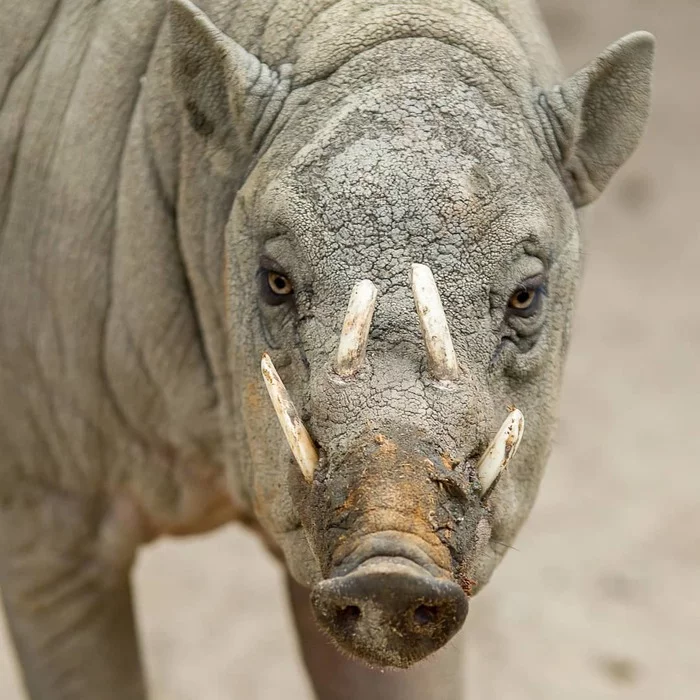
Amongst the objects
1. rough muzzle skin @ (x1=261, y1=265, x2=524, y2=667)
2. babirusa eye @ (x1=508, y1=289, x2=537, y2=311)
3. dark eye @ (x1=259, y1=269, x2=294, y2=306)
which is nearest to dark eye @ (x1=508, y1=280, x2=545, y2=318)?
babirusa eye @ (x1=508, y1=289, x2=537, y2=311)

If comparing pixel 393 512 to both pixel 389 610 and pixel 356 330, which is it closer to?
pixel 389 610

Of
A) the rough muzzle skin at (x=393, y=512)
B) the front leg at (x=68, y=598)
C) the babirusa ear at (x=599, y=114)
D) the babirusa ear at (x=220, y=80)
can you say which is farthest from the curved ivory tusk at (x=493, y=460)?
the front leg at (x=68, y=598)

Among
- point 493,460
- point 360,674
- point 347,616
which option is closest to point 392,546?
point 347,616

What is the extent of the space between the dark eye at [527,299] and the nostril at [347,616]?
1.98ft

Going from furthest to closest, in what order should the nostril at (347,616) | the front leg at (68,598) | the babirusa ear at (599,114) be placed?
the front leg at (68,598) < the babirusa ear at (599,114) < the nostril at (347,616)

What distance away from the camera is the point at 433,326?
86.7 inches

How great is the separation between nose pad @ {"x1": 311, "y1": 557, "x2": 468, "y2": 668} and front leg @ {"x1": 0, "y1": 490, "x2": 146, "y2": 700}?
46.5 inches

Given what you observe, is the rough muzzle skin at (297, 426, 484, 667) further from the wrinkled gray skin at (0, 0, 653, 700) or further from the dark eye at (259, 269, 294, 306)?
the dark eye at (259, 269, 294, 306)

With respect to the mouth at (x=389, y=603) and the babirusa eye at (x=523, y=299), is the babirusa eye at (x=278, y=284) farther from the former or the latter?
the mouth at (x=389, y=603)

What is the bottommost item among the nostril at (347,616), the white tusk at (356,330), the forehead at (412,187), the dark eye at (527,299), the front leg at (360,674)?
the front leg at (360,674)

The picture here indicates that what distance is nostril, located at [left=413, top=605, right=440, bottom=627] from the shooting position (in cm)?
209

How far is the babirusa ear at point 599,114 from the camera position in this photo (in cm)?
258

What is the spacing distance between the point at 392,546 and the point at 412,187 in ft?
1.98

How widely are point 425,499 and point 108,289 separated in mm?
1137
